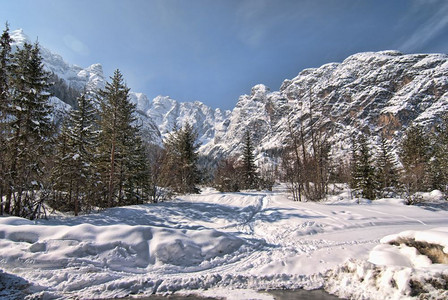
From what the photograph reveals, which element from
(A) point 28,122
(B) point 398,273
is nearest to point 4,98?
(A) point 28,122

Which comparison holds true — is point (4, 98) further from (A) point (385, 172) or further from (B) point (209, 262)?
(A) point (385, 172)

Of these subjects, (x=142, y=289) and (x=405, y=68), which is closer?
(x=142, y=289)

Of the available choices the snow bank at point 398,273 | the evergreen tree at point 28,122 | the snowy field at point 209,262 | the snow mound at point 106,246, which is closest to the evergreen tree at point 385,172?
the snowy field at point 209,262

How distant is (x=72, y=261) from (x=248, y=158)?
30106 millimetres

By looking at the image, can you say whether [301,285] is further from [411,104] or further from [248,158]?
[411,104]

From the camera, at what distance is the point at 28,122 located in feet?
45.9

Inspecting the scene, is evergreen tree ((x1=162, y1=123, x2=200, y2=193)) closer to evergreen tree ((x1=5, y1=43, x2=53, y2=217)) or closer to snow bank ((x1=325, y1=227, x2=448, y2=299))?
evergreen tree ((x1=5, y1=43, x2=53, y2=217))

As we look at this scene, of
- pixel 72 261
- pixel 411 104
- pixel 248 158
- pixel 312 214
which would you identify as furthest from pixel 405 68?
pixel 72 261

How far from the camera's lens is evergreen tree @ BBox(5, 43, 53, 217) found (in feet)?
41.8

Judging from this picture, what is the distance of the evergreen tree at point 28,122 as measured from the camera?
1273cm

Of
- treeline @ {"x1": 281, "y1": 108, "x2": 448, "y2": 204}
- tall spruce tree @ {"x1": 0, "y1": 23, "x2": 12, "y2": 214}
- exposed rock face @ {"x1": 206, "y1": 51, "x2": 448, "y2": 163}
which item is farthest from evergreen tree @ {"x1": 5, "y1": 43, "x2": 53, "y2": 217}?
exposed rock face @ {"x1": 206, "y1": 51, "x2": 448, "y2": 163}

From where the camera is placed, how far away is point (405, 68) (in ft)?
525

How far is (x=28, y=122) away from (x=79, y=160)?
359 cm

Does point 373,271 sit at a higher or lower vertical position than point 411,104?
lower
